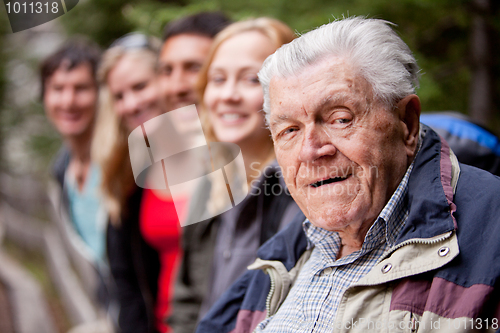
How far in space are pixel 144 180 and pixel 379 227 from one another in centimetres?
215

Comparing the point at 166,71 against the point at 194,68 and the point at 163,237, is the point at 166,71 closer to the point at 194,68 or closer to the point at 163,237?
the point at 194,68

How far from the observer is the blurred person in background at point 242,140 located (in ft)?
7.23

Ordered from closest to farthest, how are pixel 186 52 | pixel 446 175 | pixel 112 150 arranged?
pixel 446 175 → pixel 186 52 → pixel 112 150

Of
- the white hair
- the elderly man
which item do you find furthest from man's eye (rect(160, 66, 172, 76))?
the white hair

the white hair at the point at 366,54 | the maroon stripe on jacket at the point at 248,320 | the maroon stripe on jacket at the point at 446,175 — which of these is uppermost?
the white hair at the point at 366,54

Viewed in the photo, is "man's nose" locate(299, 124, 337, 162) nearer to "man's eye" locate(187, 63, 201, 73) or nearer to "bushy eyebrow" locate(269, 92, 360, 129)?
"bushy eyebrow" locate(269, 92, 360, 129)

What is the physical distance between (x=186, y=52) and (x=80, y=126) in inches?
73.9

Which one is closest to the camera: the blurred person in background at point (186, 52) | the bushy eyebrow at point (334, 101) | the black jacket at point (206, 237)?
the bushy eyebrow at point (334, 101)

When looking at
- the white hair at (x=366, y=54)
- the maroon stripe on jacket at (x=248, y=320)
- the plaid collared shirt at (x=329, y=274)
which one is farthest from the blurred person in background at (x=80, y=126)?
the white hair at (x=366, y=54)

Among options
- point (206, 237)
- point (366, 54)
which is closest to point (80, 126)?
point (206, 237)

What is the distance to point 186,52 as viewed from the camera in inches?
116

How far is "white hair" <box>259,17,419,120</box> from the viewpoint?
1.46 metres

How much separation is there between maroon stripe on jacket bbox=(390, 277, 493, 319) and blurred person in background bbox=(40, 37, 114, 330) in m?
3.23

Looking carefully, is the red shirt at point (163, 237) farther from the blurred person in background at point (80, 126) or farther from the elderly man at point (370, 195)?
the elderly man at point (370, 195)
